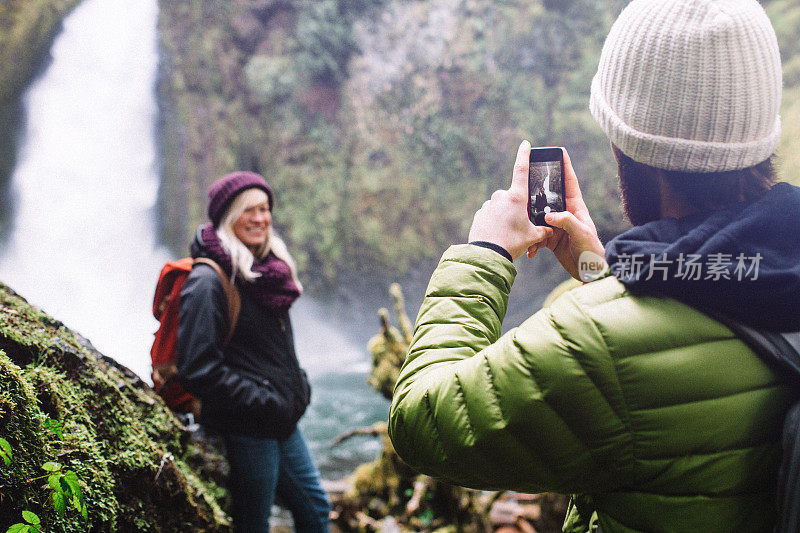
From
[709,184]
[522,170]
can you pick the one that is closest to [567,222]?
[522,170]

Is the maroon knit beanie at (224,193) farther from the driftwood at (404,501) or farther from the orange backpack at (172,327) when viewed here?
the driftwood at (404,501)

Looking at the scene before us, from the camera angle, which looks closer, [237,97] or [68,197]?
[68,197]

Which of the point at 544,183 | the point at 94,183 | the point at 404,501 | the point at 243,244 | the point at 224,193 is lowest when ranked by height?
the point at 404,501

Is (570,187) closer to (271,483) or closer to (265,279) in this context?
(265,279)

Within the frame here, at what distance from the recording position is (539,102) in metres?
9.78

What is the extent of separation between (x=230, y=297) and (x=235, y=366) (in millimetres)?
261

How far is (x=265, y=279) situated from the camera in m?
2.16

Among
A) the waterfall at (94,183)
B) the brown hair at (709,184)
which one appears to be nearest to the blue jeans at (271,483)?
the brown hair at (709,184)

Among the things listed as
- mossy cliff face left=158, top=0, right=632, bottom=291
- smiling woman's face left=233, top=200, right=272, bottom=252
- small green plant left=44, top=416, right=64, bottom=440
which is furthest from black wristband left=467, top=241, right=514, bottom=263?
mossy cliff face left=158, top=0, right=632, bottom=291

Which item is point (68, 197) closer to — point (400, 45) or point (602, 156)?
point (400, 45)

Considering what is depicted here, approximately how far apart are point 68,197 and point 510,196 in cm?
1167

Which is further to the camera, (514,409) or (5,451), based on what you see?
(5,451)

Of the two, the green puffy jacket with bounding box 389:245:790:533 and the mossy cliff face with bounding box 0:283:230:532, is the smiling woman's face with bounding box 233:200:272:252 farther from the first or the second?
the green puffy jacket with bounding box 389:245:790:533

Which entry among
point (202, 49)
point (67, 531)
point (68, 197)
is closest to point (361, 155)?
point (202, 49)
